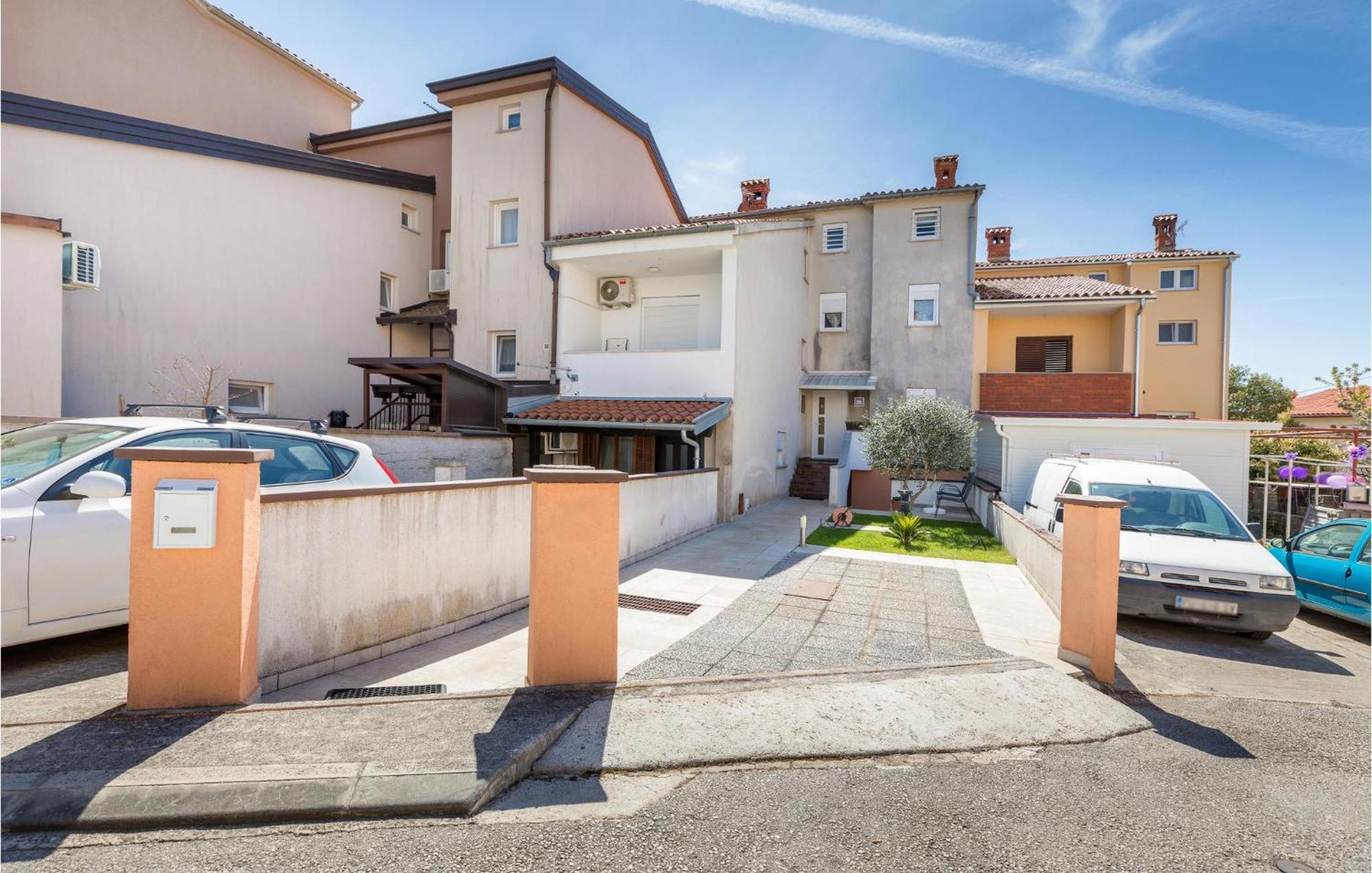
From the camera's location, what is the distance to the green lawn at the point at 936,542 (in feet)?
32.9

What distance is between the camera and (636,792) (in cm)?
306

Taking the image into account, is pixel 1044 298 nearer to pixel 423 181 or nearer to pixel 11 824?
pixel 423 181

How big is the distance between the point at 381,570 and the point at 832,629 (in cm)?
429

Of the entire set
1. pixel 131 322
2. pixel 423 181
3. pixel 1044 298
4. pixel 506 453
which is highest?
pixel 423 181

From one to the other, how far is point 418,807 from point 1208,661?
735 centimetres

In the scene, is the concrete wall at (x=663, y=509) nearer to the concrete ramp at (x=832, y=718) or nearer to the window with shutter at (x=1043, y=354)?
the concrete ramp at (x=832, y=718)

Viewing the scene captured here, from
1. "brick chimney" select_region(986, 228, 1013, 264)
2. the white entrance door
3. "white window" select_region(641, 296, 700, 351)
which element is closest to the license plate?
"white window" select_region(641, 296, 700, 351)

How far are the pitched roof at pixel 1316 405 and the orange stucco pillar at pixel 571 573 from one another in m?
37.5

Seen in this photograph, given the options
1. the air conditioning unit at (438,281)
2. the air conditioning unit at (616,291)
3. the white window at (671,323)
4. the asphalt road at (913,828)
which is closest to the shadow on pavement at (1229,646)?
the asphalt road at (913,828)

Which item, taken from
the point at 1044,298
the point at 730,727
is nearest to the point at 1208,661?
the point at 730,727

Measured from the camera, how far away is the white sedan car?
3744mm

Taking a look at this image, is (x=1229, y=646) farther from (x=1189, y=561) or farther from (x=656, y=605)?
(x=656, y=605)

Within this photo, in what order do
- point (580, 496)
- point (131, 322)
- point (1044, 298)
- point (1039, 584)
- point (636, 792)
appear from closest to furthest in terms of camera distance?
1. point (636, 792)
2. point (580, 496)
3. point (1039, 584)
4. point (131, 322)
5. point (1044, 298)

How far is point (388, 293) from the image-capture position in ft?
54.0
